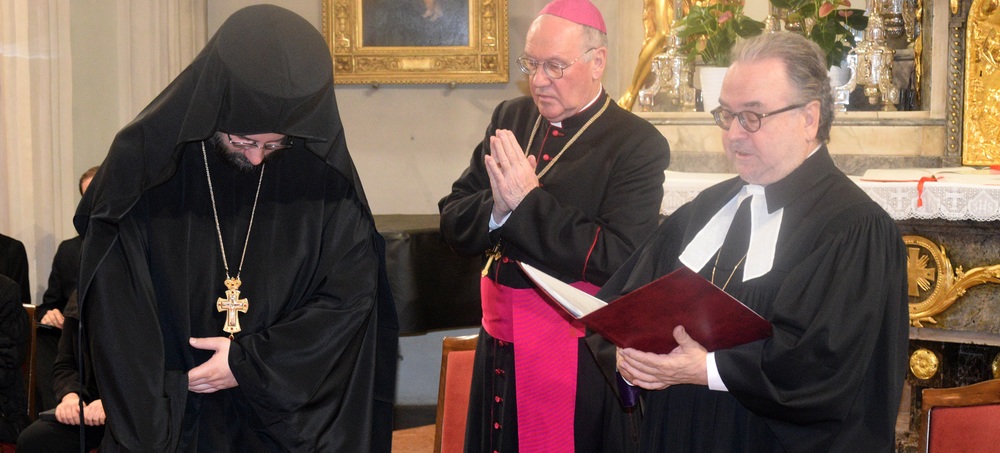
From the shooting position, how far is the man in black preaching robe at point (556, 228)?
3090 mm

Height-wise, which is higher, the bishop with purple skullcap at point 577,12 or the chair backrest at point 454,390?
the bishop with purple skullcap at point 577,12

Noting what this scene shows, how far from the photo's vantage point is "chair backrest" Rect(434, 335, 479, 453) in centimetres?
358

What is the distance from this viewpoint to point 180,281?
9.02 feet

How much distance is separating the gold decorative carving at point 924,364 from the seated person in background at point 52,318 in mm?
3598

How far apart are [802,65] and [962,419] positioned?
111cm

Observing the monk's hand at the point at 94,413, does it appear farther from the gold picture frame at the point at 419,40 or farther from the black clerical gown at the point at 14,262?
the gold picture frame at the point at 419,40

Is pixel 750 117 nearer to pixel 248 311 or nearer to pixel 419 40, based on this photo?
pixel 248 311

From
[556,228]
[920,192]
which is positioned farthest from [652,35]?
[556,228]

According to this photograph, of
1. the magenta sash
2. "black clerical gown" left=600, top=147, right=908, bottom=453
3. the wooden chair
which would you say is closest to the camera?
"black clerical gown" left=600, top=147, right=908, bottom=453

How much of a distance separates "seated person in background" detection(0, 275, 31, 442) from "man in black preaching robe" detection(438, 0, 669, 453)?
2240 mm

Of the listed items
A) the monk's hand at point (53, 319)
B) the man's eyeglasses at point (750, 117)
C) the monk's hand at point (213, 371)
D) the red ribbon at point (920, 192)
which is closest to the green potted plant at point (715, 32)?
the red ribbon at point (920, 192)

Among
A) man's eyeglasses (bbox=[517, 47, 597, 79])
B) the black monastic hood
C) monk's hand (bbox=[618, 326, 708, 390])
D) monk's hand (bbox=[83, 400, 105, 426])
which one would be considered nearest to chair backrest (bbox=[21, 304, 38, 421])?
monk's hand (bbox=[83, 400, 105, 426])

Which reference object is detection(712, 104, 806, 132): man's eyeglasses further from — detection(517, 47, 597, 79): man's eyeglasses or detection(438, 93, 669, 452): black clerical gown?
detection(517, 47, 597, 79): man's eyeglasses

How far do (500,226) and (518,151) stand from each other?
25 centimetres
